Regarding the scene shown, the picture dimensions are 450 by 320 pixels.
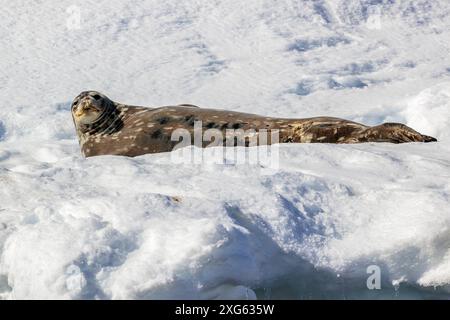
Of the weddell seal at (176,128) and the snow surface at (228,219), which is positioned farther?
the weddell seal at (176,128)

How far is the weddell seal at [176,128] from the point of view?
216 inches

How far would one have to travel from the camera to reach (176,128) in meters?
5.98

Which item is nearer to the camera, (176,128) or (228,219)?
(228,219)

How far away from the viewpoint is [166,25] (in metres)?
9.51

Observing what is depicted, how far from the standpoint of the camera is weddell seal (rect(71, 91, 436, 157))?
5.48 m

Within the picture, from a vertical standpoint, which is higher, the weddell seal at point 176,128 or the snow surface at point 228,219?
the weddell seal at point 176,128

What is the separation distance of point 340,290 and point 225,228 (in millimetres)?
518

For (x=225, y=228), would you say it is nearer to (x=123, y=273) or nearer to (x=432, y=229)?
(x=123, y=273)

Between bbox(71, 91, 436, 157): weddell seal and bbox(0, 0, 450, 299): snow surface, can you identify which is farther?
bbox(71, 91, 436, 157): weddell seal

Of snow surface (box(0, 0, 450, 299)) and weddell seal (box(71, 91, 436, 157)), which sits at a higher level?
weddell seal (box(71, 91, 436, 157))

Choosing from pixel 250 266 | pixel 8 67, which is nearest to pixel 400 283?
pixel 250 266

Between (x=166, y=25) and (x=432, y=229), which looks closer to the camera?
(x=432, y=229)

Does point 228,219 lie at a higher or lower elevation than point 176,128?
lower
